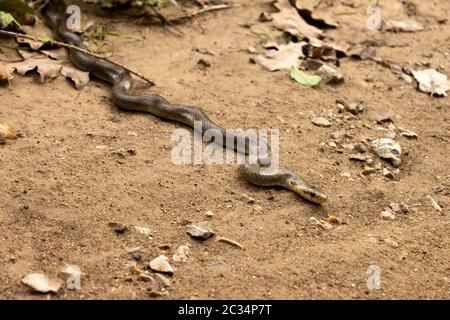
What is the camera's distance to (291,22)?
7.89 metres

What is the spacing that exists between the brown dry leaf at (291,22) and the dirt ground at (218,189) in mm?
434

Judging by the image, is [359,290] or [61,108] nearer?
[359,290]

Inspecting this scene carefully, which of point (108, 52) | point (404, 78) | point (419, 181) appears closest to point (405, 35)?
point (404, 78)

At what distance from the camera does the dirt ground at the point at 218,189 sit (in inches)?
166

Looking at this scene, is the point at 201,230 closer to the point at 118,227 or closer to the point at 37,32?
the point at 118,227

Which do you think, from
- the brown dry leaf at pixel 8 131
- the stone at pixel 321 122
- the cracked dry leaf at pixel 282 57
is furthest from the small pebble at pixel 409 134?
the brown dry leaf at pixel 8 131

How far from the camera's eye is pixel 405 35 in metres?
8.23

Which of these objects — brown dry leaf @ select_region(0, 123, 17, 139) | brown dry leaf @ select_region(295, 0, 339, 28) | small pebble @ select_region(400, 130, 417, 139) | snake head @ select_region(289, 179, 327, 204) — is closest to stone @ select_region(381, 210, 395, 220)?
snake head @ select_region(289, 179, 327, 204)

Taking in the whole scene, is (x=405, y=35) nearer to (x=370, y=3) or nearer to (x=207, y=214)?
(x=370, y=3)

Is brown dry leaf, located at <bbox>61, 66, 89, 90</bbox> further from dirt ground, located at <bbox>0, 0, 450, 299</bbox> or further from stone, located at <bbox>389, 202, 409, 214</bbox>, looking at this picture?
stone, located at <bbox>389, 202, 409, 214</bbox>

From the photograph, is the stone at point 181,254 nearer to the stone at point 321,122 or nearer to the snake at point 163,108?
the snake at point 163,108

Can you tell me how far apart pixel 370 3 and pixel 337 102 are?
2.55 meters

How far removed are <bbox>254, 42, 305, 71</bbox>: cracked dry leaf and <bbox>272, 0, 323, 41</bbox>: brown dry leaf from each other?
0.34 m

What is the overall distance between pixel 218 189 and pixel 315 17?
3.71 metres
